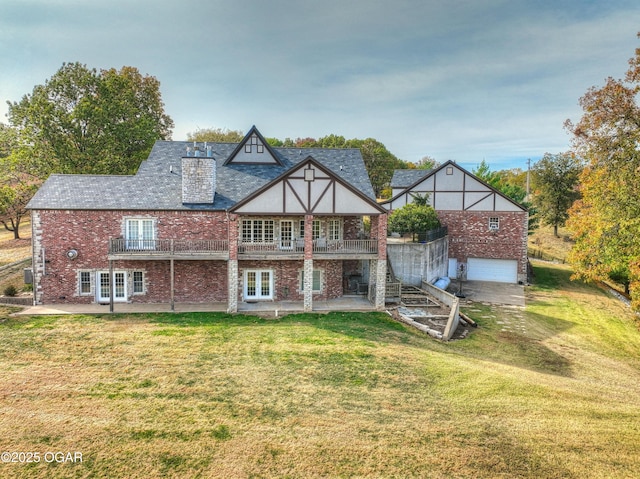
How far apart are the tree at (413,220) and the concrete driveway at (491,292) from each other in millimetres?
5099

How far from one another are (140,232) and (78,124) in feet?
56.4

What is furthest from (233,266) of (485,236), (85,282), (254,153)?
(485,236)

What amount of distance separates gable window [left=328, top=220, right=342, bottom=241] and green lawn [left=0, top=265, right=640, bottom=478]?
5941 mm

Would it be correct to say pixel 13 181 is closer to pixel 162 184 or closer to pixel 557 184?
pixel 162 184

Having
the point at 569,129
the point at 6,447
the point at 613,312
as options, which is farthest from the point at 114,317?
the point at 613,312

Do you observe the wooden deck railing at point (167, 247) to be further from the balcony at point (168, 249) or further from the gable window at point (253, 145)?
the gable window at point (253, 145)

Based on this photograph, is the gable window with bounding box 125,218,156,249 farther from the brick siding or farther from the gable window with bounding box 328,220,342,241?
the brick siding

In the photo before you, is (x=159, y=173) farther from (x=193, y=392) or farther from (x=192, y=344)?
(x=193, y=392)

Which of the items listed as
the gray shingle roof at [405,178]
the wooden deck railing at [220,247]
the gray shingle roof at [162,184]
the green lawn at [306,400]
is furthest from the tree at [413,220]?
the gray shingle roof at [405,178]

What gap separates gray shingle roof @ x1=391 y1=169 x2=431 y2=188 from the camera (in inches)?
1485

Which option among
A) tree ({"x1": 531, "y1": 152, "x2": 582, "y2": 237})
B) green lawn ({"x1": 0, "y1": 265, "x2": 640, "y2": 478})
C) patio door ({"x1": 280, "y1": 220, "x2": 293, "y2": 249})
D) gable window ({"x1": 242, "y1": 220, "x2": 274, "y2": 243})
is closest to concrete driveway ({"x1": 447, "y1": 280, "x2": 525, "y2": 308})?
green lawn ({"x1": 0, "y1": 265, "x2": 640, "y2": 478})

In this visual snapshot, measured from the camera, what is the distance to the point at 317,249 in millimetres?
20562

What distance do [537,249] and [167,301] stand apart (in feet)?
138

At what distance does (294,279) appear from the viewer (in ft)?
71.0
